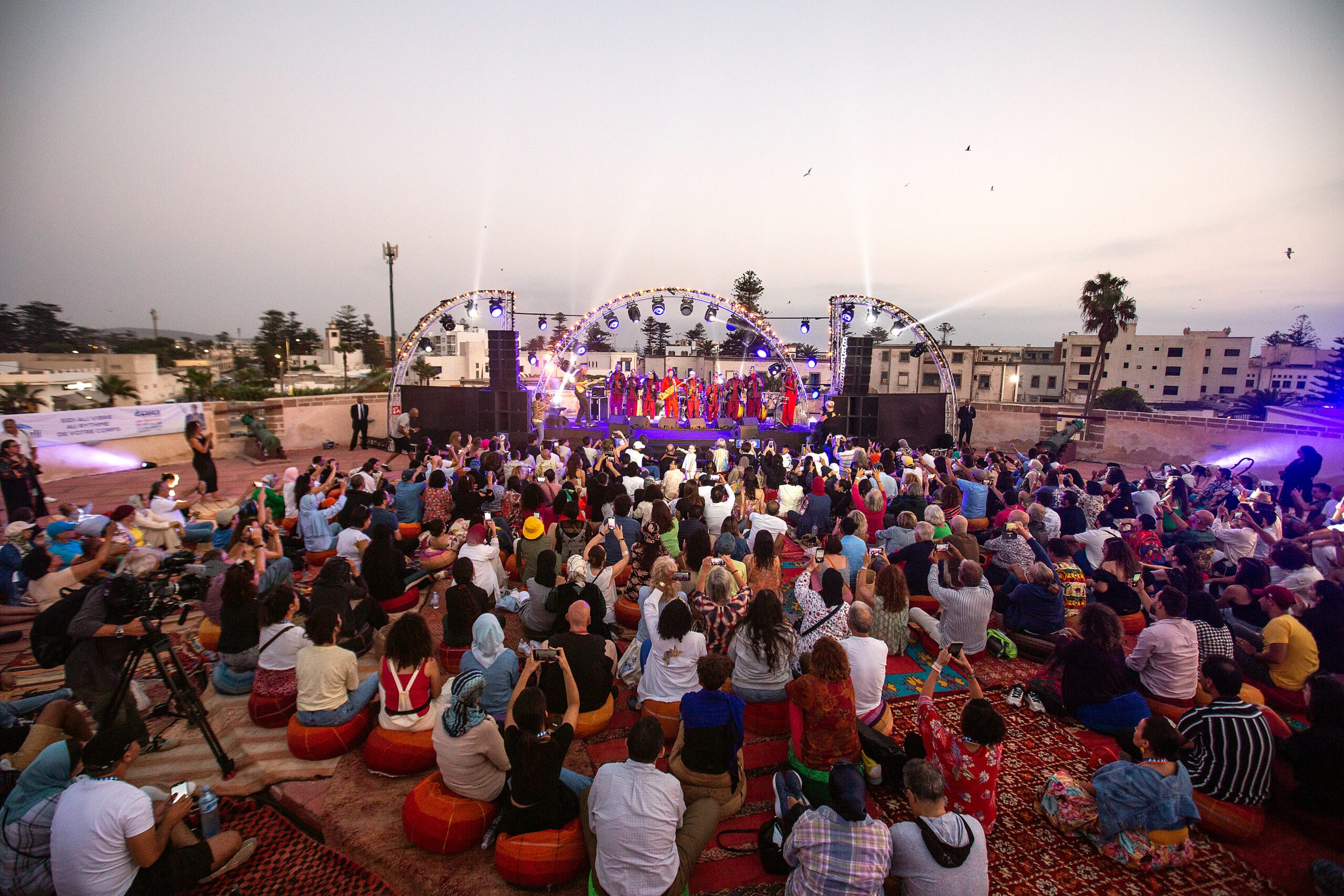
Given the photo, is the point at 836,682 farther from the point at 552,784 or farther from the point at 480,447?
the point at 480,447

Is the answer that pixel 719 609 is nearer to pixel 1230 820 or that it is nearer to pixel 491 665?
pixel 491 665

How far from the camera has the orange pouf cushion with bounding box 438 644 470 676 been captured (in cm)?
427

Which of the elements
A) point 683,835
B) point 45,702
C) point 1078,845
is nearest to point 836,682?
point 683,835

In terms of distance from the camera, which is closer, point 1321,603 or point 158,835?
point 158,835

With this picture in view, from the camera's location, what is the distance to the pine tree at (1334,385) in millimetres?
15258

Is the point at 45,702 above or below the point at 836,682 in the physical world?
below

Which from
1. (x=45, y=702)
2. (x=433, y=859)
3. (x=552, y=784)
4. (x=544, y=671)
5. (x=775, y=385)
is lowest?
(x=433, y=859)

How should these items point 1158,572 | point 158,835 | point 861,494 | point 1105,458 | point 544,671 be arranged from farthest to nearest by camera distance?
point 1105,458 → point 861,494 → point 1158,572 → point 544,671 → point 158,835

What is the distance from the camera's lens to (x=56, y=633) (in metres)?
3.48

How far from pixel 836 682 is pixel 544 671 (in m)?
1.56

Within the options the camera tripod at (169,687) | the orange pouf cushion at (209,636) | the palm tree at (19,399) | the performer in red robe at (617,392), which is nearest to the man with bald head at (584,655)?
the camera tripod at (169,687)

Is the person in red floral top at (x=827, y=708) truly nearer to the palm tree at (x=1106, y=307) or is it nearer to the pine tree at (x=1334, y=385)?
the pine tree at (x=1334, y=385)

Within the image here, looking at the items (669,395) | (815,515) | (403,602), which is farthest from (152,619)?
(669,395)

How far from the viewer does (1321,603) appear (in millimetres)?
4000
